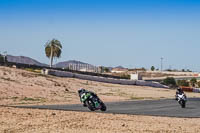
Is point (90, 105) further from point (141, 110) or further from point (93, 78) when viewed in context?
point (93, 78)

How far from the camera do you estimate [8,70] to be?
49969 millimetres

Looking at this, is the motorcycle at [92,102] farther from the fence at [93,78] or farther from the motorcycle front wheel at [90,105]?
the fence at [93,78]

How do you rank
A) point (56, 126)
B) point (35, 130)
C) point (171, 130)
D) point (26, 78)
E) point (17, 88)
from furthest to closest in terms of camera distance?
point (26, 78) < point (17, 88) < point (171, 130) < point (56, 126) < point (35, 130)

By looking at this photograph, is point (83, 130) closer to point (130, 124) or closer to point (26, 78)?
point (130, 124)

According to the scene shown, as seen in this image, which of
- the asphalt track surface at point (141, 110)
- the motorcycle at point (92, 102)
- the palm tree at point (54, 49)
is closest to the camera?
the motorcycle at point (92, 102)

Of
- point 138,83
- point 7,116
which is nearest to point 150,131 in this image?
point 7,116

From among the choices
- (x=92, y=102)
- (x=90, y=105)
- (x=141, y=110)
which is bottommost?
(x=141, y=110)

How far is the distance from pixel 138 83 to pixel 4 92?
46.5 metres

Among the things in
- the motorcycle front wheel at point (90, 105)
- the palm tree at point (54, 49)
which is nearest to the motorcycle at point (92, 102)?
the motorcycle front wheel at point (90, 105)

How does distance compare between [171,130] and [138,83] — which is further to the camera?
[138,83]

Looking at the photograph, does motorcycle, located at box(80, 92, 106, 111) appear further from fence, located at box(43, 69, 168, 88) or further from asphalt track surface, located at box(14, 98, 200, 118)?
fence, located at box(43, 69, 168, 88)

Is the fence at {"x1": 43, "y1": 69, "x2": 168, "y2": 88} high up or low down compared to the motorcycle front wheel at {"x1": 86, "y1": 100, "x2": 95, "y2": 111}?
up

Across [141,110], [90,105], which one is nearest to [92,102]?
[90,105]

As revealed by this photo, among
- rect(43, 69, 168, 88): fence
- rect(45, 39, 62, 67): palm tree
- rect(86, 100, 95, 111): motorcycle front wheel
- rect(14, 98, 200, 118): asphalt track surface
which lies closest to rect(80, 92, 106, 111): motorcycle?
rect(86, 100, 95, 111): motorcycle front wheel
